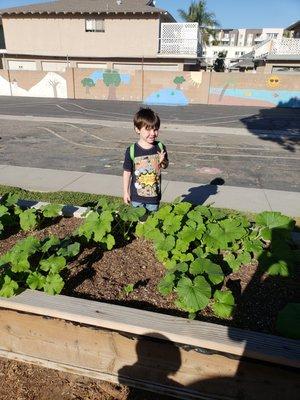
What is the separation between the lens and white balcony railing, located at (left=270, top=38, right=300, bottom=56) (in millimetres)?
29441

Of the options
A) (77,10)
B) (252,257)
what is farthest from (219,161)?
(77,10)

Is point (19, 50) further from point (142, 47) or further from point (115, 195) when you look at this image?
point (115, 195)

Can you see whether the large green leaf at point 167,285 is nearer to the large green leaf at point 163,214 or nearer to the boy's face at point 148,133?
the large green leaf at point 163,214

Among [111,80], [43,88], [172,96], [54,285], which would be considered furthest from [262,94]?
[54,285]

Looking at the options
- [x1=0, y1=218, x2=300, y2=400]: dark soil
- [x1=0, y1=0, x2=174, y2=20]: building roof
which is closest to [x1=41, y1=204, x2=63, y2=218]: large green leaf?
[x1=0, y1=218, x2=300, y2=400]: dark soil

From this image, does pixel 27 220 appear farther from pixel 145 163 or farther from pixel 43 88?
pixel 43 88

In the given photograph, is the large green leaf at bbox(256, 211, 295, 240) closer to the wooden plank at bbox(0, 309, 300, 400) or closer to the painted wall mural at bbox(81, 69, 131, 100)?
the wooden plank at bbox(0, 309, 300, 400)

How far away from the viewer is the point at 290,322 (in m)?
2.12

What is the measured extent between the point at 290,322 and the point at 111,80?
27.4 metres

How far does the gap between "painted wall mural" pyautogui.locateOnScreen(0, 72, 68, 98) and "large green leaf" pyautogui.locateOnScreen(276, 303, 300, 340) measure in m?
28.8

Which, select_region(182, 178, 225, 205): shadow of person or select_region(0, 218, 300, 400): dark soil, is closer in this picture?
select_region(0, 218, 300, 400): dark soil

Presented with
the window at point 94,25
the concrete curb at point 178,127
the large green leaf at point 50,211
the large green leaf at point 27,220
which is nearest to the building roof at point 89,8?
the window at point 94,25

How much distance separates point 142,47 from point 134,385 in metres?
31.8

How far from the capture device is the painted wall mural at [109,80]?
88.0ft
